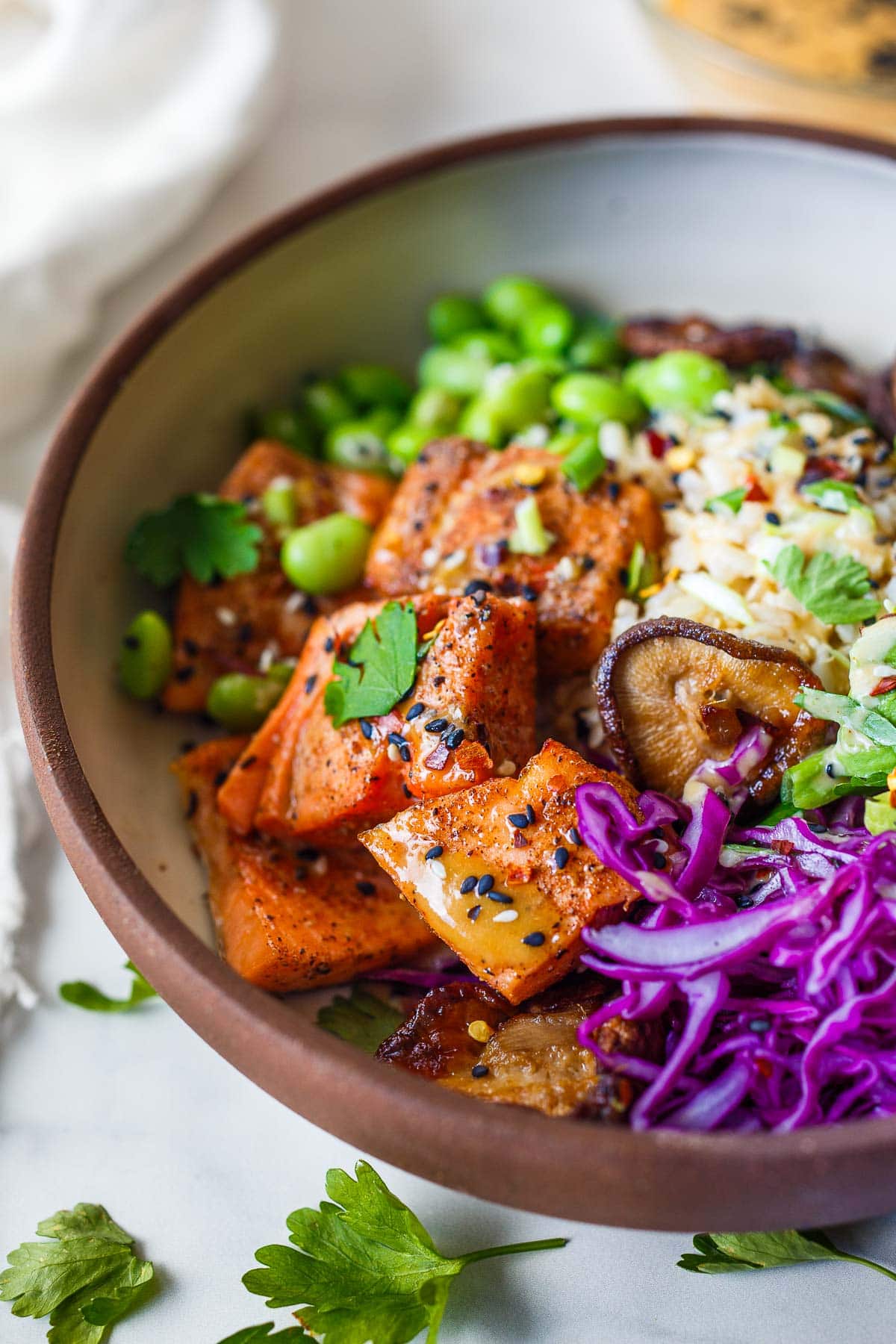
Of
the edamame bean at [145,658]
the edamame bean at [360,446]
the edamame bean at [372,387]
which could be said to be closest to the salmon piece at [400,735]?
the edamame bean at [145,658]

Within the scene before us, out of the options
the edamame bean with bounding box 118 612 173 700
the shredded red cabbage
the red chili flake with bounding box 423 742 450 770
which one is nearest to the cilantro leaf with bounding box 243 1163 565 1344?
the shredded red cabbage

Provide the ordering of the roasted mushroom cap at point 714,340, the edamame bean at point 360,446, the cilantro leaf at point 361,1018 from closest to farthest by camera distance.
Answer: the cilantro leaf at point 361,1018, the roasted mushroom cap at point 714,340, the edamame bean at point 360,446

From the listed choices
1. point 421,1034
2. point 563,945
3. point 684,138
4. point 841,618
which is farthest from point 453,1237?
point 684,138

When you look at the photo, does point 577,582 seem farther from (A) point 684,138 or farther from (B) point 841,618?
(A) point 684,138

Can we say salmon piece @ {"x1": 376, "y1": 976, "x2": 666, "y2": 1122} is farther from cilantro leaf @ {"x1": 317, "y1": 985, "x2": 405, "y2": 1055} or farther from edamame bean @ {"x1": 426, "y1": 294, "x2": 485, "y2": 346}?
edamame bean @ {"x1": 426, "y1": 294, "x2": 485, "y2": 346}

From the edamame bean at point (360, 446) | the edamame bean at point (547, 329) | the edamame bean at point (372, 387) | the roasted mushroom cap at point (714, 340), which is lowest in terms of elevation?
the edamame bean at point (360, 446)

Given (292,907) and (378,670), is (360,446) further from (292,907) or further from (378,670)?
(292,907)

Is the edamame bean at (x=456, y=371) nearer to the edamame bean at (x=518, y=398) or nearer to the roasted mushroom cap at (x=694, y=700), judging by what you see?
the edamame bean at (x=518, y=398)
